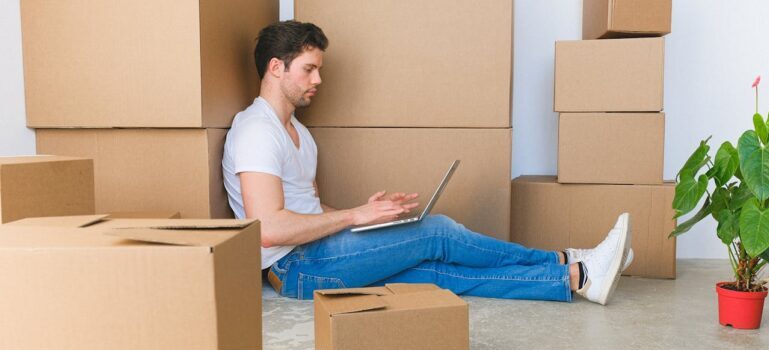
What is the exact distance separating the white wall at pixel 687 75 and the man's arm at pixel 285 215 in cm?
107

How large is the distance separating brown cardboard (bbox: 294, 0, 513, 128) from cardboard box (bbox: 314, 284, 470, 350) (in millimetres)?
972

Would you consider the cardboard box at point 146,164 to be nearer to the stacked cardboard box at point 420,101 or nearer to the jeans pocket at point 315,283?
the jeans pocket at point 315,283

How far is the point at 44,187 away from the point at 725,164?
1497 mm

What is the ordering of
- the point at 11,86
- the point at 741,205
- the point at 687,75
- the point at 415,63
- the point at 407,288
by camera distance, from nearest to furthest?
the point at 407,288
the point at 741,205
the point at 11,86
the point at 415,63
the point at 687,75

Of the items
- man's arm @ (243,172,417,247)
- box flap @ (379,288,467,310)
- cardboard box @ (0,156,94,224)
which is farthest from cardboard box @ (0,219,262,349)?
man's arm @ (243,172,417,247)

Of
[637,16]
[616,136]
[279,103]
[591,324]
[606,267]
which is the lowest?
[591,324]

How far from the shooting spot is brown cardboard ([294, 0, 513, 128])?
219cm

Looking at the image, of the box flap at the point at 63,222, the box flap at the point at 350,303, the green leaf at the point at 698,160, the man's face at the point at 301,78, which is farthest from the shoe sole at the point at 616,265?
the box flap at the point at 63,222

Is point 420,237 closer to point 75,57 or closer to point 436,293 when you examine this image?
point 436,293

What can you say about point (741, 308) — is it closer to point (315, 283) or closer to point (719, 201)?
point (719, 201)

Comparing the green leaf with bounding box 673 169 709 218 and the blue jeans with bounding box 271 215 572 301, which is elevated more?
the green leaf with bounding box 673 169 709 218

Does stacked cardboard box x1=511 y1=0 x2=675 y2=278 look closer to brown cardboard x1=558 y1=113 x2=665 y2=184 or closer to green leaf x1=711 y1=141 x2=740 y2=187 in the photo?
brown cardboard x1=558 y1=113 x2=665 y2=184

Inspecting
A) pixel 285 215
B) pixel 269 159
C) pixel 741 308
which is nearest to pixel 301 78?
pixel 269 159

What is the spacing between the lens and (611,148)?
2270 mm
